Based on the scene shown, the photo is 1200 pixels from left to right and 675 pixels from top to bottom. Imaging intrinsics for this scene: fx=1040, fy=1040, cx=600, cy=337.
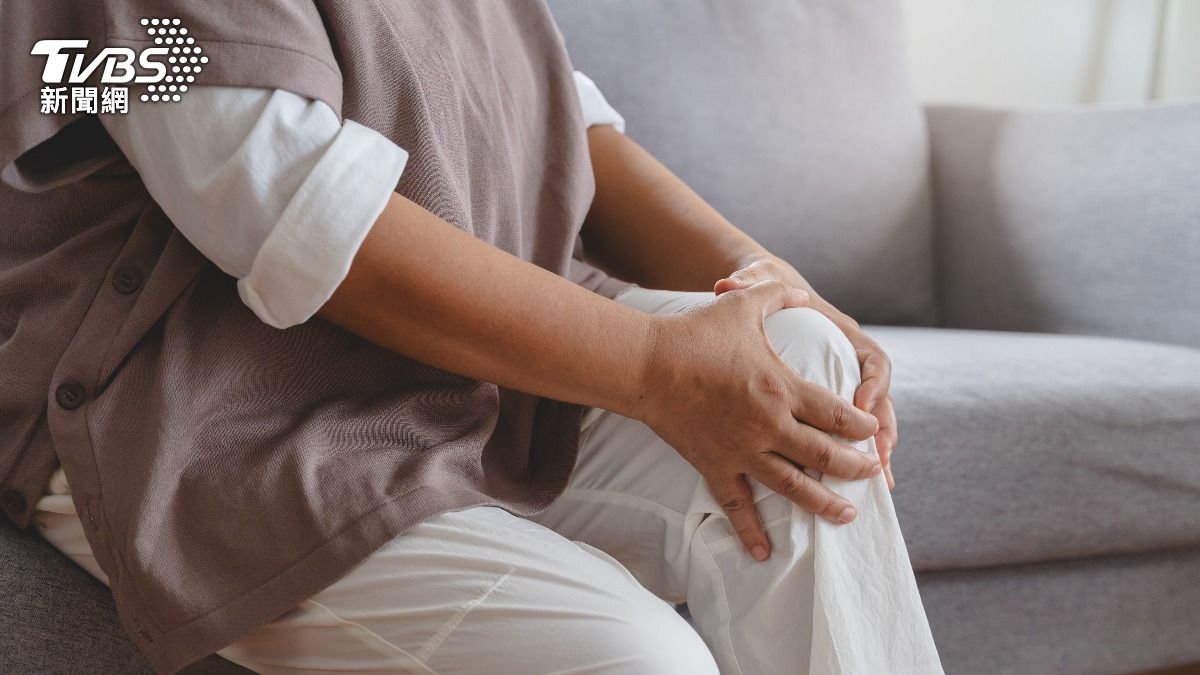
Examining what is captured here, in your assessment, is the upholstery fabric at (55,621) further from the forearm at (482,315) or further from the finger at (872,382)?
the finger at (872,382)

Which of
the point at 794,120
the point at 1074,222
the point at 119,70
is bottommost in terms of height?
the point at 1074,222

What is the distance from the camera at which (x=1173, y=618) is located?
131 cm

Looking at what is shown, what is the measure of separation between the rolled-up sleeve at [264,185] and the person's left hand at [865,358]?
352 mm

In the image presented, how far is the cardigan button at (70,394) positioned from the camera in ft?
2.13

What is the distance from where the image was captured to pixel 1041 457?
1.16 metres

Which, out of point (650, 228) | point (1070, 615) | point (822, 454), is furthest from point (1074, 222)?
point (822, 454)

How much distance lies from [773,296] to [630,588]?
10.2 inches

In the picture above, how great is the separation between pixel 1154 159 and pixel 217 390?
1364mm

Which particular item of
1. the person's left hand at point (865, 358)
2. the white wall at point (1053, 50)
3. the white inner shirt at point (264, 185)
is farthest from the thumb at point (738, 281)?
the white wall at point (1053, 50)

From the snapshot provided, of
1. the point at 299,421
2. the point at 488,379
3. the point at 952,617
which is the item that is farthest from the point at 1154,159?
the point at 299,421

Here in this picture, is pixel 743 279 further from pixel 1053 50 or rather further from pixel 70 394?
pixel 1053 50

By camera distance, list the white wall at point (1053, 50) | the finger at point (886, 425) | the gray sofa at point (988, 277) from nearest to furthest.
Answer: the finger at point (886, 425) < the gray sofa at point (988, 277) < the white wall at point (1053, 50)

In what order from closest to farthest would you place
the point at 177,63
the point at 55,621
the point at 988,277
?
the point at 177,63 → the point at 55,621 → the point at 988,277

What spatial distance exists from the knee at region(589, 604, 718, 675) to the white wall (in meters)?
1.94
